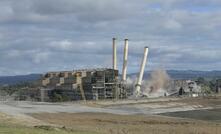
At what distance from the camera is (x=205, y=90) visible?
11894cm

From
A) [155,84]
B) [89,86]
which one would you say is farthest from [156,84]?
[89,86]

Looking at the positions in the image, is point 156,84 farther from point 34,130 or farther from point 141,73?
point 34,130

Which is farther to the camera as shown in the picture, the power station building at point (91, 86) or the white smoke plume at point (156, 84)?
the white smoke plume at point (156, 84)

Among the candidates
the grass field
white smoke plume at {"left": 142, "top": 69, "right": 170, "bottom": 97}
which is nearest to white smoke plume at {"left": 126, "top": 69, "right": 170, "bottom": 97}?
white smoke plume at {"left": 142, "top": 69, "right": 170, "bottom": 97}

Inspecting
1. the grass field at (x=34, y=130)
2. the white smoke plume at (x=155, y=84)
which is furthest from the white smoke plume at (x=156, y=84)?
the grass field at (x=34, y=130)

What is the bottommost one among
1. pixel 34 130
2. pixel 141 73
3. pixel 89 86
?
pixel 34 130

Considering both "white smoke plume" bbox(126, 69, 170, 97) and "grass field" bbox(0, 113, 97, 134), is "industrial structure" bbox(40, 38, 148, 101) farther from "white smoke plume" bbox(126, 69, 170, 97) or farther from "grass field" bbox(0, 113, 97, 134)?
"grass field" bbox(0, 113, 97, 134)

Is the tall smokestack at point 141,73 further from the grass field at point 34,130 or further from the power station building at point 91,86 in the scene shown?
the grass field at point 34,130

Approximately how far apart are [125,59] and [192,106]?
44.4 meters

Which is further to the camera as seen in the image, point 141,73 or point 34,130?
point 141,73

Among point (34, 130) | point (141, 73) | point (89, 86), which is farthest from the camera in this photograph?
point (141, 73)

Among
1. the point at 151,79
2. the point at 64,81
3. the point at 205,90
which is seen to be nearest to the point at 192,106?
the point at 64,81

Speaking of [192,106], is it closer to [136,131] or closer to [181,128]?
[181,128]

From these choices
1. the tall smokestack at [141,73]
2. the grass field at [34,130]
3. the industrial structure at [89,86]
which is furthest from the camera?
the tall smokestack at [141,73]
